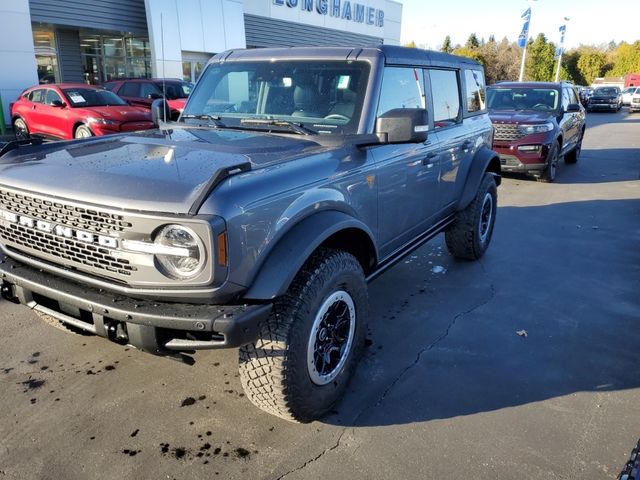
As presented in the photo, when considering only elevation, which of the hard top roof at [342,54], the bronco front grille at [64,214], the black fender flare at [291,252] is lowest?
the black fender flare at [291,252]

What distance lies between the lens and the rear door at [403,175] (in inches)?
133

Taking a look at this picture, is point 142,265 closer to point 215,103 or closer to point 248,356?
point 248,356

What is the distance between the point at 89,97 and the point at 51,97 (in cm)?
113

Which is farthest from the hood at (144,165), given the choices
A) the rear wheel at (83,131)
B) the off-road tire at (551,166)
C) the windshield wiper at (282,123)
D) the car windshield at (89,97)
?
the car windshield at (89,97)

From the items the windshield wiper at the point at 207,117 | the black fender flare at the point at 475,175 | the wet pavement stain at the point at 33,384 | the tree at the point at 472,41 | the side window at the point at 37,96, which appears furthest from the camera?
the tree at the point at 472,41

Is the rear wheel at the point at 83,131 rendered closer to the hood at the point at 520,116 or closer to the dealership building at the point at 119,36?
the dealership building at the point at 119,36

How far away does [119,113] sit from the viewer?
37.2 ft

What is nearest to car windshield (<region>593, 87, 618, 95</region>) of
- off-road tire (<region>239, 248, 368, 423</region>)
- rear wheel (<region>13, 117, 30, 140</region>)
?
rear wheel (<region>13, 117, 30, 140</region>)

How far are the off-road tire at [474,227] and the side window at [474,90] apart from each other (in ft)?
2.45

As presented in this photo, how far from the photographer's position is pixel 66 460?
255 cm

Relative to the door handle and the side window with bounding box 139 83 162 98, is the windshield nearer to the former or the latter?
the door handle

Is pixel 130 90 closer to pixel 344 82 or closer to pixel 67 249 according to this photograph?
pixel 344 82

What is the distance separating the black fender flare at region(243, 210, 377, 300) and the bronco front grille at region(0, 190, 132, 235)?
2.09 ft

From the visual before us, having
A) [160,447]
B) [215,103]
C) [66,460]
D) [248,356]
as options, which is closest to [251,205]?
[248,356]
